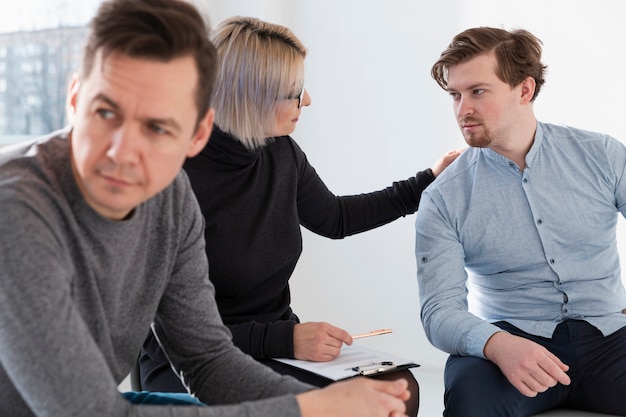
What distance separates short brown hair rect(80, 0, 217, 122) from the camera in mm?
1188

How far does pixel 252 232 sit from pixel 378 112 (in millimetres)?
1876

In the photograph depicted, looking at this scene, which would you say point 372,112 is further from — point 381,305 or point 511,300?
point 511,300

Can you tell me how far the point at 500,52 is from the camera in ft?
7.80

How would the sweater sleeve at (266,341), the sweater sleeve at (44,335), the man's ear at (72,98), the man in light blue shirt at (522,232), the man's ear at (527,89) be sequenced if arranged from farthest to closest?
1. the man's ear at (527,89)
2. the man in light blue shirt at (522,232)
3. the sweater sleeve at (266,341)
4. the man's ear at (72,98)
5. the sweater sleeve at (44,335)

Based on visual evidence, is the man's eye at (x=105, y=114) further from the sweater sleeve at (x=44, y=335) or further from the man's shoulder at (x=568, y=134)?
the man's shoulder at (x=568, y=134)

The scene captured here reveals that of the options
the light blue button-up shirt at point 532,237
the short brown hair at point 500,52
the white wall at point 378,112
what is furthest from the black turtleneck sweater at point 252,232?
the white wall at point 378,112

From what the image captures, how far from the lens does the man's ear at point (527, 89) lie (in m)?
2.41

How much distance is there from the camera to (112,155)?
116 centimetres

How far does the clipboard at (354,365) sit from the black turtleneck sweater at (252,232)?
92mm

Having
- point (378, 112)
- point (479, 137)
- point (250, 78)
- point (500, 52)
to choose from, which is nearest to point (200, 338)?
point (250, 78)

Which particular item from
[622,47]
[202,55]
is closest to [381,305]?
[622,47]

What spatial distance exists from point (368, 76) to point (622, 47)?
1.12 meters

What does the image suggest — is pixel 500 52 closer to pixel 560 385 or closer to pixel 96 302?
pixel 560 385

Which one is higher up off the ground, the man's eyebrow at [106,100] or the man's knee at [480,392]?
the man's eyebrow at [106,100]
